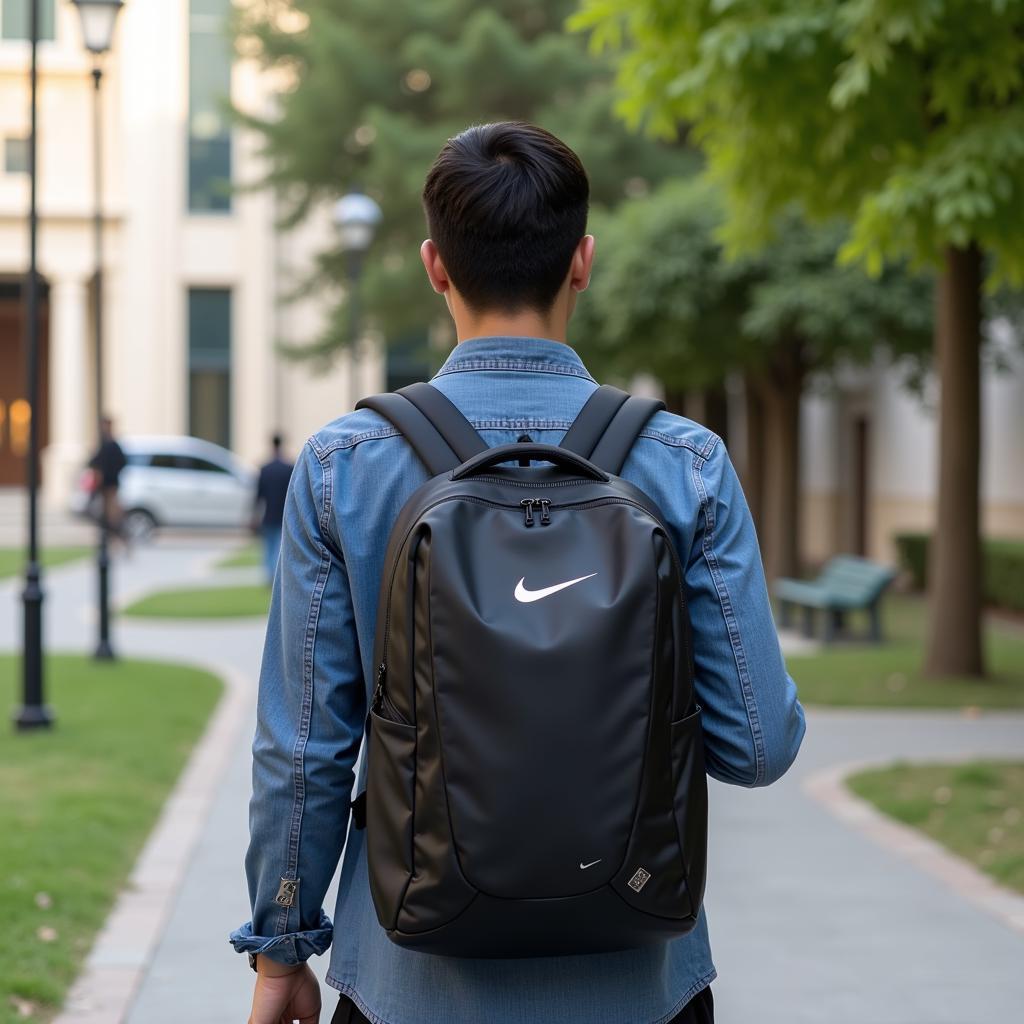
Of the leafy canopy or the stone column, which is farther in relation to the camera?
the stone column

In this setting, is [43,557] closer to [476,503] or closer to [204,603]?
[204,603]

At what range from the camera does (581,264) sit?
7.00ft

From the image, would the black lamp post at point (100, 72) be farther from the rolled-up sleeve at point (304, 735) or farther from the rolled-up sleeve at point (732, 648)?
the rolled-up sleeve at point (732, 648)

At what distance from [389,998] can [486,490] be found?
0.66 metres

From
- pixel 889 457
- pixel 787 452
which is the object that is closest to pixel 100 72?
pixel 787 452

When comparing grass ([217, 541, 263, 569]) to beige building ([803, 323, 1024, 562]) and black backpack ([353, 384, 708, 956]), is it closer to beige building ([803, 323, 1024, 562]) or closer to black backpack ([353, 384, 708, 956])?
beige building ([803, 323, 1024, 562])

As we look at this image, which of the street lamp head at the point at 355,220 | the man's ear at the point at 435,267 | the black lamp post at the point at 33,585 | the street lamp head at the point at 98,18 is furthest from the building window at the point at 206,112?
the man's ear at the point at 435,267

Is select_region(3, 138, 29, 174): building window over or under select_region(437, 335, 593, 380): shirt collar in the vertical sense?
over

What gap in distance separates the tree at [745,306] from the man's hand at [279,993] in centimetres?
1509

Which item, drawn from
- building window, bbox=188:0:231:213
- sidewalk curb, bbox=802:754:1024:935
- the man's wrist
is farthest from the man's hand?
building window, bbox=188:0:231:213

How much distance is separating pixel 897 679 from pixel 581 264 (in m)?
10.2

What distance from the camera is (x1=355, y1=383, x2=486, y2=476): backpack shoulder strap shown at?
2.04 m

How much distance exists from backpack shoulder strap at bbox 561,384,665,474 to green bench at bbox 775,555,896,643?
12496 millimetres

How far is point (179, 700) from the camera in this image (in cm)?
1078
